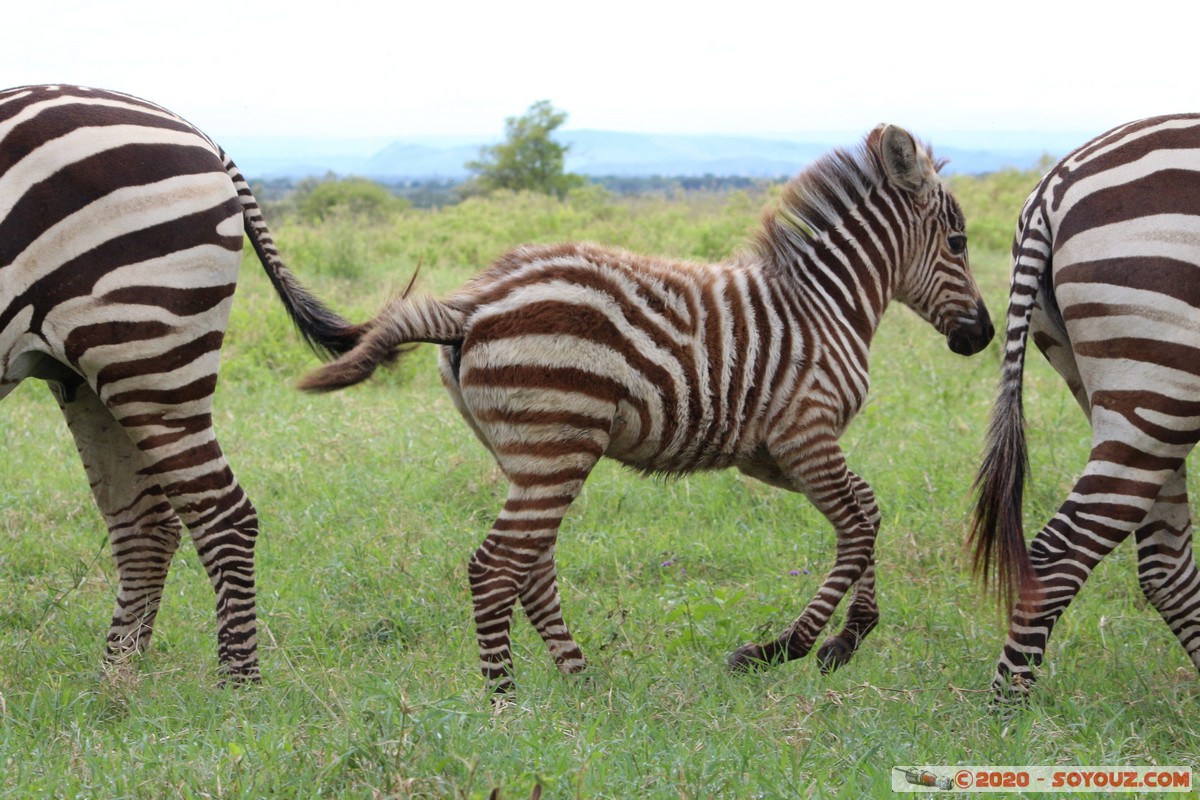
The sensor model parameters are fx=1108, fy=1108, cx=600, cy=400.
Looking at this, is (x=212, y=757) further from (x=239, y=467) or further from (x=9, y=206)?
(x=239, y=467)

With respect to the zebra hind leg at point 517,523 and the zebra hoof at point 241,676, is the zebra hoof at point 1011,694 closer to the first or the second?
the zebra hind leg at point 517,523

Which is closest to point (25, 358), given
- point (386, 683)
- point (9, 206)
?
point (9, 206)

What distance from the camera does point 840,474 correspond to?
4.70 metres

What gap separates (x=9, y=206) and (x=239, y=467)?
3646mm

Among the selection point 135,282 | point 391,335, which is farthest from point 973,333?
point 135,282

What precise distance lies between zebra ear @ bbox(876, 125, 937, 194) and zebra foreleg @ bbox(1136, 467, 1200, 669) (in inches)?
68.0

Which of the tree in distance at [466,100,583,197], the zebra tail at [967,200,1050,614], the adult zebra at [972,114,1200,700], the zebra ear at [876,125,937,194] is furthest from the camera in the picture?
the tree in distance at [466,100,583,197]

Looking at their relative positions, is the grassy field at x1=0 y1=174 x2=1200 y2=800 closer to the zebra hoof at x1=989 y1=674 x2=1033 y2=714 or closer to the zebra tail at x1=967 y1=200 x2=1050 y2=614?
the zebra hoof at x1=989 y1=674 x2=1033 y2=714

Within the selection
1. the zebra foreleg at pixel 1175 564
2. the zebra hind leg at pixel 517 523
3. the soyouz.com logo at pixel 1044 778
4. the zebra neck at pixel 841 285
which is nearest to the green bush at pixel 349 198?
the zebra neck at pixel 841 285

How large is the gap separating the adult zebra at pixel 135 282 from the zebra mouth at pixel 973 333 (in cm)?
341

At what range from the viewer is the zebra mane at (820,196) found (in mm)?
5098

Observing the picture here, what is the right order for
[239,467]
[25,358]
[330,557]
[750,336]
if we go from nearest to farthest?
1. [25,358]
2. [750,336]
3. [330,557]
4. [239,467]

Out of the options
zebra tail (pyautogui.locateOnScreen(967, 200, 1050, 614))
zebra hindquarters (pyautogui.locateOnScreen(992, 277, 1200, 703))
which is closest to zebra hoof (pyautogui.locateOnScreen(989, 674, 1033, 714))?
zebra hindquarters (pyautogui.locateOnScreen(992, 277, 1200, 703))

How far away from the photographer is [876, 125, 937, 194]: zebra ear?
5.08 meters
